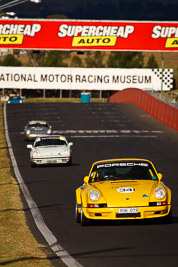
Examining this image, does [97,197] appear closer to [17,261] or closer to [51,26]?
[17,261]

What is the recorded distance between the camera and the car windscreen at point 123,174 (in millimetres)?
14859

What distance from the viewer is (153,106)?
60281mm

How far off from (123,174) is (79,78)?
319 feet

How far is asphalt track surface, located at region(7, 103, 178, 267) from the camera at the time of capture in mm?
11086

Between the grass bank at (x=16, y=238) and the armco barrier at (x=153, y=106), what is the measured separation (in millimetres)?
31283

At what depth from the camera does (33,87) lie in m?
112

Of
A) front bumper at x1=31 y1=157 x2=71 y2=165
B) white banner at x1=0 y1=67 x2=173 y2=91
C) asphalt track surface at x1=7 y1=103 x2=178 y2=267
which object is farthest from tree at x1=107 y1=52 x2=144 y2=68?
front bumper at x1=31 y1=157 x2=71 y2=165

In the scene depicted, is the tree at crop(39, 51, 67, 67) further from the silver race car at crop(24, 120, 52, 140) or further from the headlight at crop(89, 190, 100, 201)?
the headlight at crop(89, 190, 100, 201)

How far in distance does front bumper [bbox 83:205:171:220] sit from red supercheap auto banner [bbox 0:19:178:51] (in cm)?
7212

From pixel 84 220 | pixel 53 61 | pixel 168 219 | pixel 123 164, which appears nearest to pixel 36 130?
pixel 123 164

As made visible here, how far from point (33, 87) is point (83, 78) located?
7.70 metres

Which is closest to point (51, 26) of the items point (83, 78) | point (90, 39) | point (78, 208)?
point (90, 39)

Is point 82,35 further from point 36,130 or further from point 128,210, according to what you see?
point 128,210

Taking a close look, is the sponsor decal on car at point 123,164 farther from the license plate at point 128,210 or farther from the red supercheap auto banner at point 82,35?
the red supercheap auto banner at point 82,35
